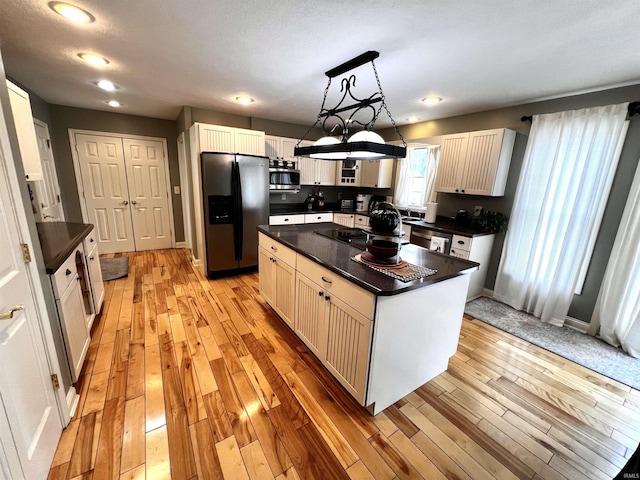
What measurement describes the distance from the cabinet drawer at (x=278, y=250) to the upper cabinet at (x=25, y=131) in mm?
1893

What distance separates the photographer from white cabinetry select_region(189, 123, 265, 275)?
11.4 feet

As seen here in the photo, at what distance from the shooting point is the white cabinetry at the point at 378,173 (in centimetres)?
464

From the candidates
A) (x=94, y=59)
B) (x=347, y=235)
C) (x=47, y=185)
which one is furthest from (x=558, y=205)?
(x=47, y=185)

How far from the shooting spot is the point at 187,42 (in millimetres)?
1924

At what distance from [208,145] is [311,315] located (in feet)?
9.17

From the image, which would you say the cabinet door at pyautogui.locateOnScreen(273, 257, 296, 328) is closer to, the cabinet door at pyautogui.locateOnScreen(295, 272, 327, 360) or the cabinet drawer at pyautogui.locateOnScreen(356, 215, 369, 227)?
the cabinet door at pyautogui.locateOnScreen(295, 272, 327, 360)

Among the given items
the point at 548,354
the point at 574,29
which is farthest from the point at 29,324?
the point at 548,354

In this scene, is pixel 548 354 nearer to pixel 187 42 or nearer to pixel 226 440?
pixel 226 440

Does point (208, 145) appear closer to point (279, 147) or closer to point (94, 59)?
point (279, 147)

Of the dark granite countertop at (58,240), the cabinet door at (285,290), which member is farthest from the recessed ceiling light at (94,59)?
the cabinet door at (285,290)

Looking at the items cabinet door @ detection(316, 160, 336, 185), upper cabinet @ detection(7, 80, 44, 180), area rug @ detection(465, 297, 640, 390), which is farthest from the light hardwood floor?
cabinet door @ detection(316, 160, 336, 185)

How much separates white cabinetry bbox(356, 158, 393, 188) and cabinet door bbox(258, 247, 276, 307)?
275 centimetres

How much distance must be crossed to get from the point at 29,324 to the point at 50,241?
1.15 meters

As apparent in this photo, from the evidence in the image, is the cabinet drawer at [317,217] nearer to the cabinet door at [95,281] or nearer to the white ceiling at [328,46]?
the white ceiling at [328,46]
